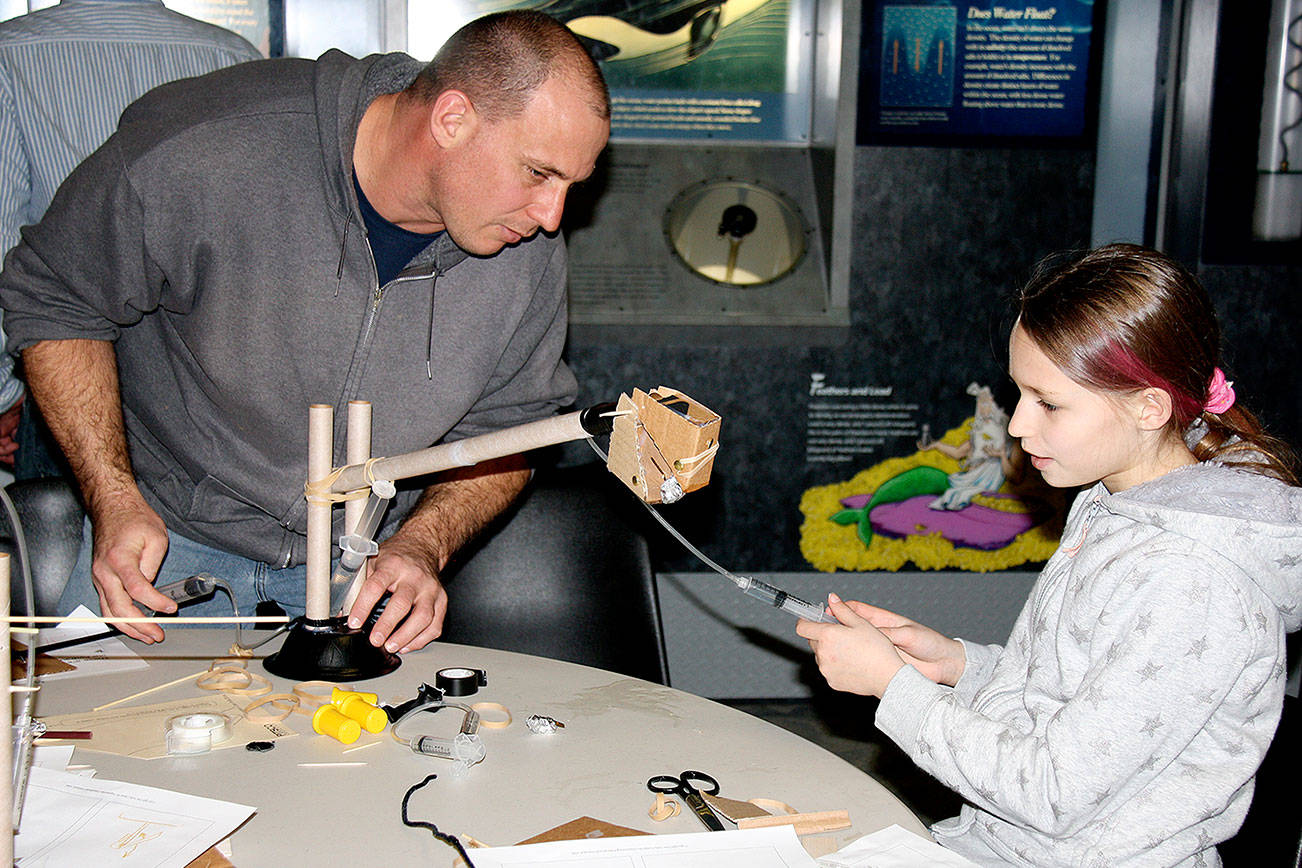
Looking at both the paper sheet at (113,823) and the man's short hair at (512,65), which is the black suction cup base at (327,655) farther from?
the man's short hair at (512,65)

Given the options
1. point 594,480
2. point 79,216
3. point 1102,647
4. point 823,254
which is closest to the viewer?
point 1102,647

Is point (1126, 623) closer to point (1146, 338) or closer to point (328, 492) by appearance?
point (1146, 338)

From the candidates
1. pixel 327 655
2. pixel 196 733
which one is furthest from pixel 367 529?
pixel 196 733

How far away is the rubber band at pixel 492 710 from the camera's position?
1236mm

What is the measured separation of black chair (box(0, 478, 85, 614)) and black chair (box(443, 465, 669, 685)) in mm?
616

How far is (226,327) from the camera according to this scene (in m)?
1.68

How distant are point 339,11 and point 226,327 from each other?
1.29m

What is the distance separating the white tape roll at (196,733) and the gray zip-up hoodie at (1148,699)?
0.69 meters

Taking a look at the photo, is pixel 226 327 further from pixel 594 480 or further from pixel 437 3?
pixel 437 3

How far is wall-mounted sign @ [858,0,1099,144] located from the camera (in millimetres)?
2812

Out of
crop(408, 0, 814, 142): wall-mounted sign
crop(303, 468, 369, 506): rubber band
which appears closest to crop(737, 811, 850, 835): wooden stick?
crop(303, 468, 369, 506): rubber band

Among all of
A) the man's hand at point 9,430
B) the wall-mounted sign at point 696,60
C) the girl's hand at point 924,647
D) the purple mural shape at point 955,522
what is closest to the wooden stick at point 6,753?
the girl's hand at point 924,647

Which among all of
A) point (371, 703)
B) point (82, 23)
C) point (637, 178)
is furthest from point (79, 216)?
point (637, 178)

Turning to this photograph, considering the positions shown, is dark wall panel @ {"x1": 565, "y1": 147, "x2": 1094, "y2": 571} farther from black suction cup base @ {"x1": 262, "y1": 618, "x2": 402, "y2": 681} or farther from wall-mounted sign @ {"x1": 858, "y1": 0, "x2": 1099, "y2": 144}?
black suction cup base @ {"x1": 262, "y1": 618, "x2": 402, "y2": 681}
